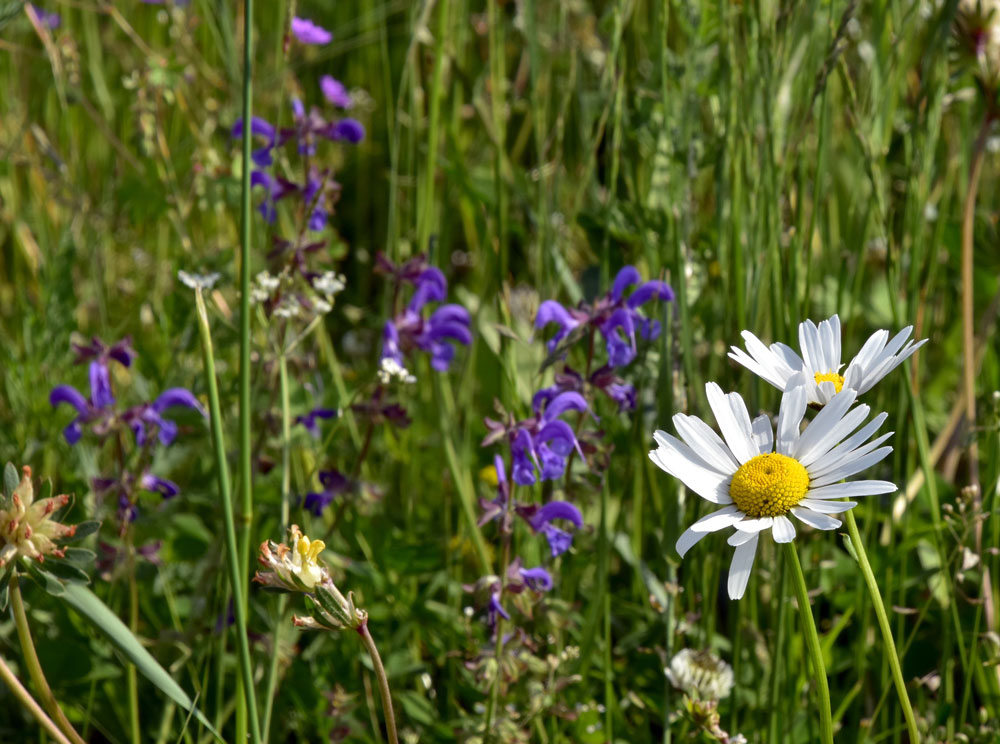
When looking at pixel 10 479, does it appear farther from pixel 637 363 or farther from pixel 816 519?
pixel 637 363

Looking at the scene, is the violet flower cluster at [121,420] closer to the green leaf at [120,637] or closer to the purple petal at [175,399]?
the purple petal at [175,399]

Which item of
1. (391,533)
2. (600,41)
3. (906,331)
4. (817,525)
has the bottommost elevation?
(391,533)

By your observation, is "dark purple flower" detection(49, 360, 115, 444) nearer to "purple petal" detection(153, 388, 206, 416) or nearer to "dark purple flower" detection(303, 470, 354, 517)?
"purple petal" detection(153, 388, 206, 416)

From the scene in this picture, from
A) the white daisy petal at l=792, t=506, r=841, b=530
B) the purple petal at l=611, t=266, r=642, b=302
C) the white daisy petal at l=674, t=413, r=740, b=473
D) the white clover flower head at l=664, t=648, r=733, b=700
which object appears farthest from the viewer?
the purple petal at l=611, t=266, r=642, b=302

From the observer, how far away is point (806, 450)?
767 millimetres

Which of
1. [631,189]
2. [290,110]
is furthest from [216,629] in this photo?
[290,110]

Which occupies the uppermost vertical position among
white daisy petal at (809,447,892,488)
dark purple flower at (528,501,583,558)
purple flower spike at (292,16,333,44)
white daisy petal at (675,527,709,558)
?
purple flower spike at (292,16,333,44)

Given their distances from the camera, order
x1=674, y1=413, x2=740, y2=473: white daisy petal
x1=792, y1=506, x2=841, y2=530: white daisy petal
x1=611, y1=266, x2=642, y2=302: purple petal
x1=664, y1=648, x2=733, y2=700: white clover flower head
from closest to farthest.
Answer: x1=792, y1=506, x2=841, y2=530: white daisy petal, x1=674, y1=413, x2=740, y2=473: white daisy petal, x1=664, y1=648, x2=733, y2=700: white clover flower head, x1=611, y1=266, x2=642, y2=302: purple petal

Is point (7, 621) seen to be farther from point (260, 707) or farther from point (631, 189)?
point (631, 189)

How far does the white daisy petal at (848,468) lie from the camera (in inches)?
27.5

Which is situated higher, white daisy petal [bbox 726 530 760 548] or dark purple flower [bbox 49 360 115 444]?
white daisy petal [bbox 726 530 760 548]

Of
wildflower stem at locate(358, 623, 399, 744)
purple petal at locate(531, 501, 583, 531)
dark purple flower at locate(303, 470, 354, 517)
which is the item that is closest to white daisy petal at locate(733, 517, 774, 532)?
wildflower stem at locate(358, 623, 399, 744)

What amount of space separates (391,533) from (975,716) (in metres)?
0.78

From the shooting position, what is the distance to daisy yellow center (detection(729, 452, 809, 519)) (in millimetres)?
736
